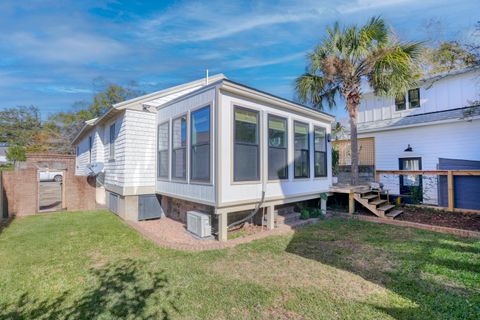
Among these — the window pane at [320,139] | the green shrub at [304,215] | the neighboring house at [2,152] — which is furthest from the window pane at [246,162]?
the neighboring house at [2,152]

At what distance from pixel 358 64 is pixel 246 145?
18.7 feet

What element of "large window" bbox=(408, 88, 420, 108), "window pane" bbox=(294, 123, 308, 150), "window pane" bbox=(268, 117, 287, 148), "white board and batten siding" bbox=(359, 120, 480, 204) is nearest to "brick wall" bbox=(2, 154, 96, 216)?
"window pane" bbox=(268, 117, 287, 148)

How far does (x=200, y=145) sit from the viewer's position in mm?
5918

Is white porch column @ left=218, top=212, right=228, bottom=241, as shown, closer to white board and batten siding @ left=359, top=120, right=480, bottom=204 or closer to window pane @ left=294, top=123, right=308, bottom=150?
window pane @ left=294, top=123, right=308, bottom=150

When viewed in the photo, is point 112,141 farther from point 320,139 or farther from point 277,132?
point 320,139

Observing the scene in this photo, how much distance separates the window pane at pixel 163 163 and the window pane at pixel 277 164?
3.11 m

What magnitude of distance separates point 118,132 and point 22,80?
1580 inches

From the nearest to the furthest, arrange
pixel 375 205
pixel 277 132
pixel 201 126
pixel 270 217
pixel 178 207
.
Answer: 1. pixel 201 126
2. pixel 270 217
3. pixel 277 132
4. pixel 178 207
5. pixel 375 205

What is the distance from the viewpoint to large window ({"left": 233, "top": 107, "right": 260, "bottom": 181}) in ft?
18.6

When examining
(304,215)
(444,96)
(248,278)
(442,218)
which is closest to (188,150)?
(248,278)

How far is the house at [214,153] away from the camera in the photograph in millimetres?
5453

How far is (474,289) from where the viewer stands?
3.23 metres

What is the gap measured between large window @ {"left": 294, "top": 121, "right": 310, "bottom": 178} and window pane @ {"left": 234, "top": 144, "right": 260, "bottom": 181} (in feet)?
5.91

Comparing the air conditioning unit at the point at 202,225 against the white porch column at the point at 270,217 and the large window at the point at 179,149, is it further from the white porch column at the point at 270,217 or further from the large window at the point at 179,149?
the white porch column at the point at 270,217
